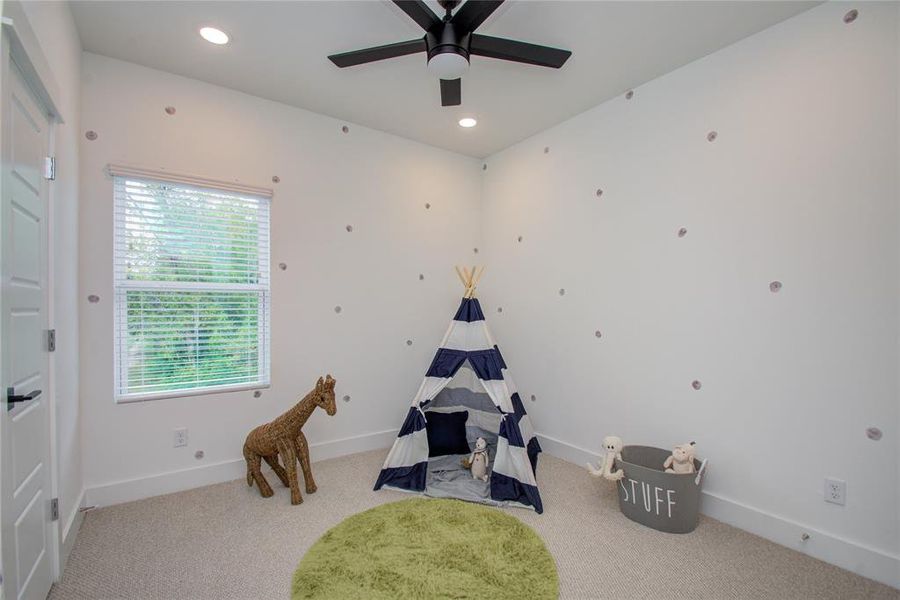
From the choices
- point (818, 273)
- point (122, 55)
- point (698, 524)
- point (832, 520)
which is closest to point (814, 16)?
point (818, 273)

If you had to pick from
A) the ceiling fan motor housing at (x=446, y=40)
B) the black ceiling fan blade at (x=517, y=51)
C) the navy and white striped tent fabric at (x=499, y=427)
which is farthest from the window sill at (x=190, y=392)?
the black ceiling fan blade at (x=517, y=51)

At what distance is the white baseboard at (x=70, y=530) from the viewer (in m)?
1.85

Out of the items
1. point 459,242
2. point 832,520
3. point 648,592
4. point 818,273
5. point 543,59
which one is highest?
point 543,59

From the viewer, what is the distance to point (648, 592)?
1.77 meters

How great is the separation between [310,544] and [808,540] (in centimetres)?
234

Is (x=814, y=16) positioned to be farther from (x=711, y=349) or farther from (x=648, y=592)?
(x=648, y=592)

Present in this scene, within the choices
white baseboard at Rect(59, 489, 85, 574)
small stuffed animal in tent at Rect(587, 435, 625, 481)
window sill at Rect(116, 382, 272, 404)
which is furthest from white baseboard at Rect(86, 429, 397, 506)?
small stuffed animal in tent at Rect(587, 435, 625, 481)

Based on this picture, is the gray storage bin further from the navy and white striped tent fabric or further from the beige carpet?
the navy and white striped tent fabric

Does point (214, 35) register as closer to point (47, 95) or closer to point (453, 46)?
point (47, 95)

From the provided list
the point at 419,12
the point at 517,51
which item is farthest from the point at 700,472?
the point at 419,12

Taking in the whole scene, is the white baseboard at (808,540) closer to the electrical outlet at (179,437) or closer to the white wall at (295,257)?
the white wall at (295,257)

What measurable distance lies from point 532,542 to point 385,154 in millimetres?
2851

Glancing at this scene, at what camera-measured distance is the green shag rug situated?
1.75m

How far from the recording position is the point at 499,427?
2.76 metres
